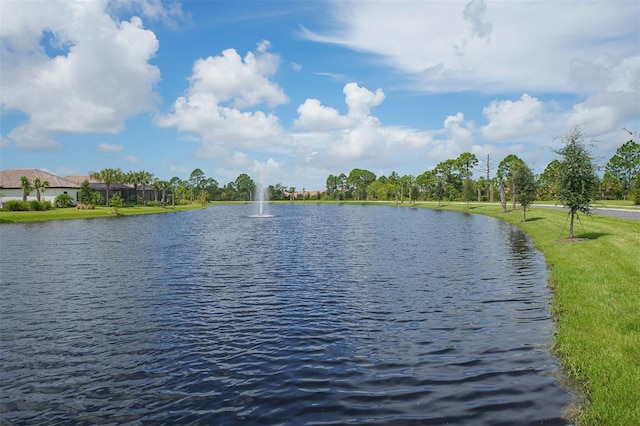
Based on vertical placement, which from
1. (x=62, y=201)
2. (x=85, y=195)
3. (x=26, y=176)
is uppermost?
(x=26, y=176)

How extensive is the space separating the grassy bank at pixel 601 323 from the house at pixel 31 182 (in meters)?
125

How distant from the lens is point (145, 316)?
18609mm

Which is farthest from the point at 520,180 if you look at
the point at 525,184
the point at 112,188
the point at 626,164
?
the point at 112,188

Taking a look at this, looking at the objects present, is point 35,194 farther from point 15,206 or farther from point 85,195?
point 15,206

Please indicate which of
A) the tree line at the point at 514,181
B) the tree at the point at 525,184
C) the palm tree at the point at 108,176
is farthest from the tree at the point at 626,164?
the palm tree at the point at 108,176

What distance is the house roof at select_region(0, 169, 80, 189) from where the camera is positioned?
391ft

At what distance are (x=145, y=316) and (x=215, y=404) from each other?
902 cm

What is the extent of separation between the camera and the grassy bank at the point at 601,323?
9719mm

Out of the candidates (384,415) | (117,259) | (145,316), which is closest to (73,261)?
(117,259)

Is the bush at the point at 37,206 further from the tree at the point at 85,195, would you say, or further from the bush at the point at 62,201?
the tree at the point at 85,195

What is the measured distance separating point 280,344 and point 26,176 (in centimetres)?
13015

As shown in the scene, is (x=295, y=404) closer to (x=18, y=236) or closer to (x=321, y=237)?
(x=321, y=237)

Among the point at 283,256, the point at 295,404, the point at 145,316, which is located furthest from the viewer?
the point at 283,256

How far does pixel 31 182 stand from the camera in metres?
117
